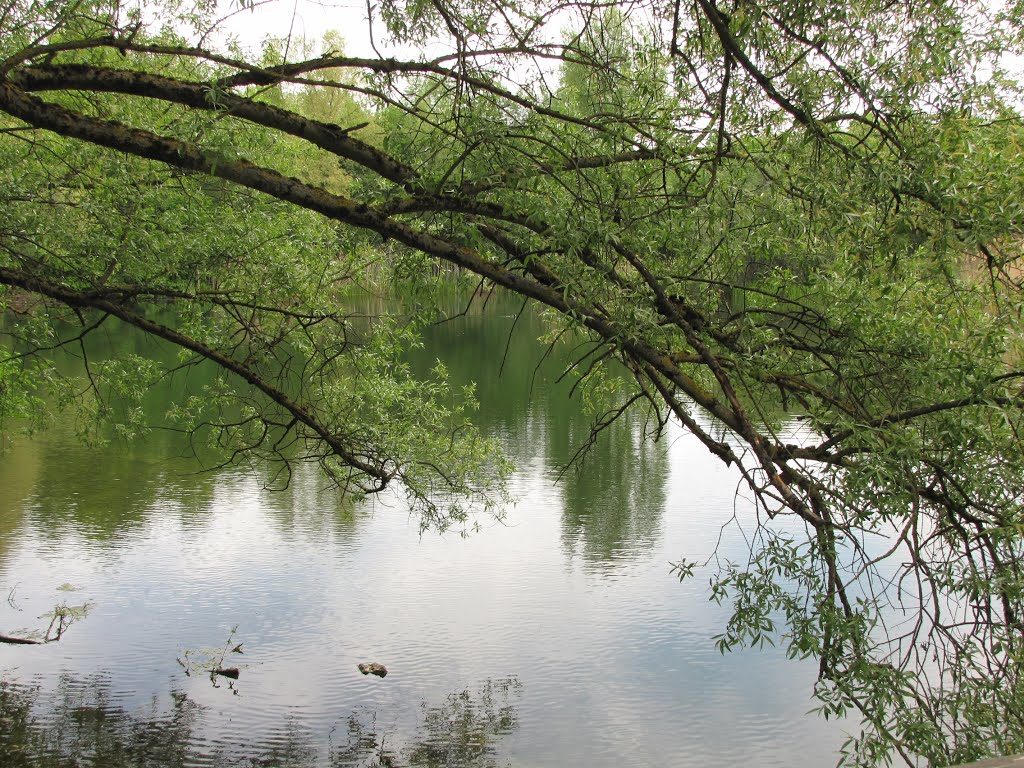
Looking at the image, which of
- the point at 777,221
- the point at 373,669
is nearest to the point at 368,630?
the point at 373,669

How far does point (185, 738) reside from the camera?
7.13 metres

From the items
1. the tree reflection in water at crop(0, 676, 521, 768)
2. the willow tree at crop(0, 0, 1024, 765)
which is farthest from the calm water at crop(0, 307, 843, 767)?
the willow tree at crop(0, 0, 1024, 765)

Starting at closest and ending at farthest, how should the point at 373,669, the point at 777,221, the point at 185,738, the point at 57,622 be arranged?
the point at 777,221 → the point at 185,738 → the point at 373,669 → the point at 57,622

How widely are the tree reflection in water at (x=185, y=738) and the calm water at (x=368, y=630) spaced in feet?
0.07

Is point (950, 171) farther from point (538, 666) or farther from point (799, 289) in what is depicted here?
point (538, 666)

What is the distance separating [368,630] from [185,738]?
2.44 metres

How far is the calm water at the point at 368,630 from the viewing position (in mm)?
7273

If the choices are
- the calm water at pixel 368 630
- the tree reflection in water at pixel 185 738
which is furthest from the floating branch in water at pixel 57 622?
the tree reflection in water at pixel 185 738

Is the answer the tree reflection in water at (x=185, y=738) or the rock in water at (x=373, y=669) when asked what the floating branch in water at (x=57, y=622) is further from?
the rock in water at (x=373, y=669)

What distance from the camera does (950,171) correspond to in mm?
3525

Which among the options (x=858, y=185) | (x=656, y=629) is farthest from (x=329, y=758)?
(x=858, y=185)

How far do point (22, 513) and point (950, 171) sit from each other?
38.8 ft

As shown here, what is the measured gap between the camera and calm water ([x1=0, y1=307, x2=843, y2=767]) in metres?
7.27

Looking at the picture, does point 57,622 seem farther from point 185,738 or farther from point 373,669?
point 373,669
